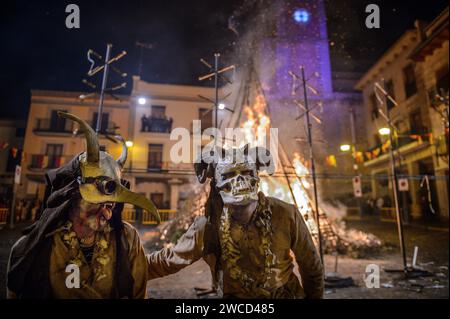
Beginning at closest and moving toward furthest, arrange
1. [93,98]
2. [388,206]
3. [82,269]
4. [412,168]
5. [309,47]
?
[82,269], [93,98], [309,47], [412,168], [388,206]

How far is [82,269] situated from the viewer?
2105mm

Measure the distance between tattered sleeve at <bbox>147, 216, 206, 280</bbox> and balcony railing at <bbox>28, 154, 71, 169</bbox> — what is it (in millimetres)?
2396

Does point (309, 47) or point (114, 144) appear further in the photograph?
point (309, 47)

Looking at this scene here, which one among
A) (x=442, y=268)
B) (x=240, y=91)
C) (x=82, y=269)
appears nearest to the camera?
(x=82, y=269)

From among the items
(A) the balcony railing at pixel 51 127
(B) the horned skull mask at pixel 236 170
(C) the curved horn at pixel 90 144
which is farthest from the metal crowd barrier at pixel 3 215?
(B) the horned skull mask at pixel 236 170

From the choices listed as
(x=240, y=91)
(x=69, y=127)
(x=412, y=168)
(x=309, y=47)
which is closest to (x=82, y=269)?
(x=69, y=127)

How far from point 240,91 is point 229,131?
7.38ft

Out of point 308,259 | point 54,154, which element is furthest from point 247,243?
point 54,154

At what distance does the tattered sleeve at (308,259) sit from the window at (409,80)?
2030cm

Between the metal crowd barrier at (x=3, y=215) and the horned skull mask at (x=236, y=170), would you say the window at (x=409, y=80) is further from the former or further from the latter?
the metal crowd barrier at (x=3, y=215)

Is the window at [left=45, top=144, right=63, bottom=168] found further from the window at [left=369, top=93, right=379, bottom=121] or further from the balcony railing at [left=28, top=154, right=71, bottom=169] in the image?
the window at [left=369, top=93, right=379, bottom=121]

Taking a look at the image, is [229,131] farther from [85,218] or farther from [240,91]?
[85,218]

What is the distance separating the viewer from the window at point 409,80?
1759cm

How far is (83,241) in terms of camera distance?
2.15 m
